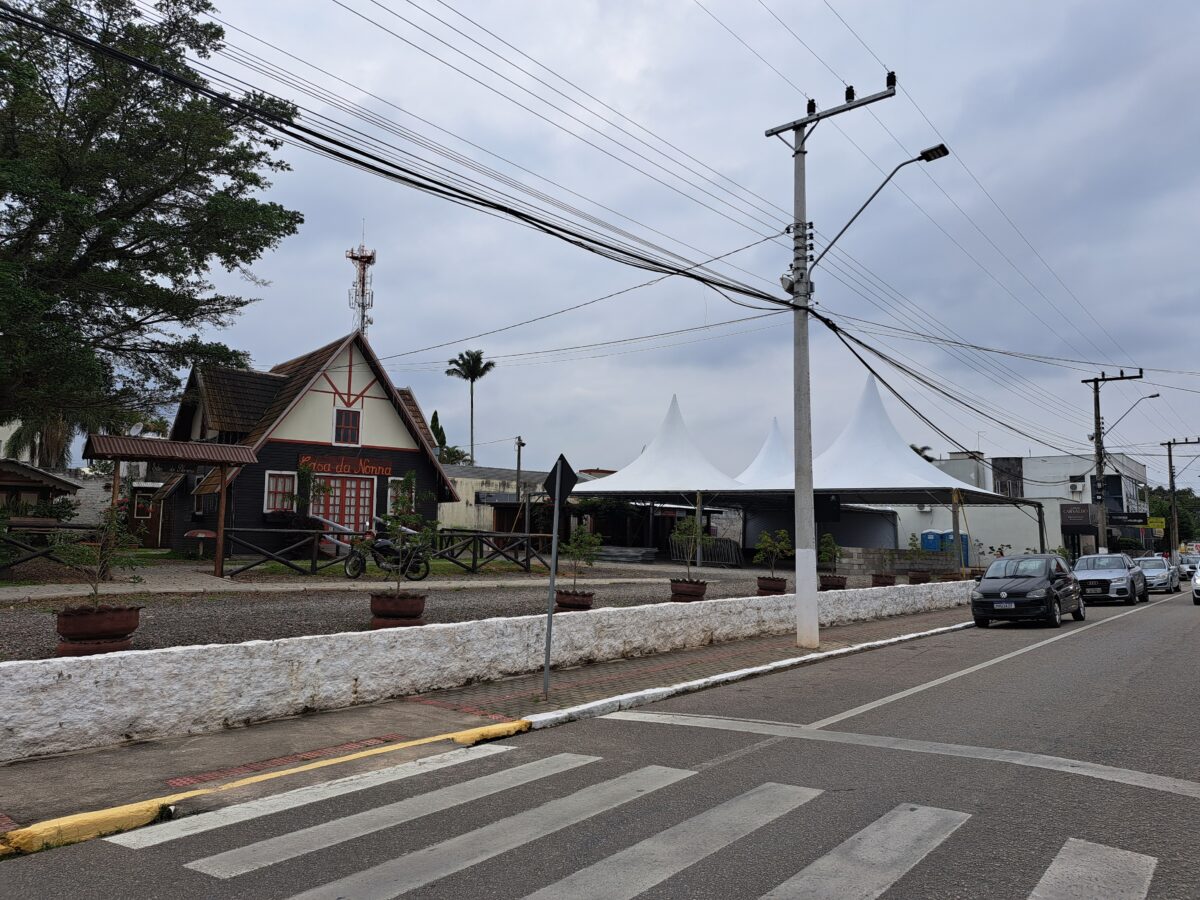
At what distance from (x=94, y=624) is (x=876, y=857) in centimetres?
684

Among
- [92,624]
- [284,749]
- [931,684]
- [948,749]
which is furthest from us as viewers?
[931,684]

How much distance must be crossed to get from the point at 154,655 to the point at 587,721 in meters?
3.95

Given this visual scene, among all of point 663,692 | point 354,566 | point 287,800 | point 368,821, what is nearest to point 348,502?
point 354,566

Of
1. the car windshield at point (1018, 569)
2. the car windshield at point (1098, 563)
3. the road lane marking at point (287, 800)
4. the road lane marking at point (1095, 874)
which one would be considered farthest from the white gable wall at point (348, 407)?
the road lane marking at point (1095, 874)

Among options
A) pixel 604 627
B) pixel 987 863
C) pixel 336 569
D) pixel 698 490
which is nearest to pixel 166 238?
pixel 336 569

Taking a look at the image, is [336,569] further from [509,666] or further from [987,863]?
[987,863]

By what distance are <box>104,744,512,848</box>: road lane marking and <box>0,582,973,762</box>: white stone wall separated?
2.07 meters

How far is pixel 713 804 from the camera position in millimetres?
5344

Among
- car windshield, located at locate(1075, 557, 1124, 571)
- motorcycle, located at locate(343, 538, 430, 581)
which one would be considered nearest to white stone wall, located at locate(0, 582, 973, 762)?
motorcycle, located at locate(343, 538, 430, 581)

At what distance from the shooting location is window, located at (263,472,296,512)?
26797 mm

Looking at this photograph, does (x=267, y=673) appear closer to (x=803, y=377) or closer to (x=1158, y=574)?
(x=803, y=377)

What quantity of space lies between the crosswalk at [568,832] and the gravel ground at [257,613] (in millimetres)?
5151

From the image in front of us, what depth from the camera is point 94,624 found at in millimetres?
7602

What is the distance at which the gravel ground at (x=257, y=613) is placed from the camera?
33.4 ft
